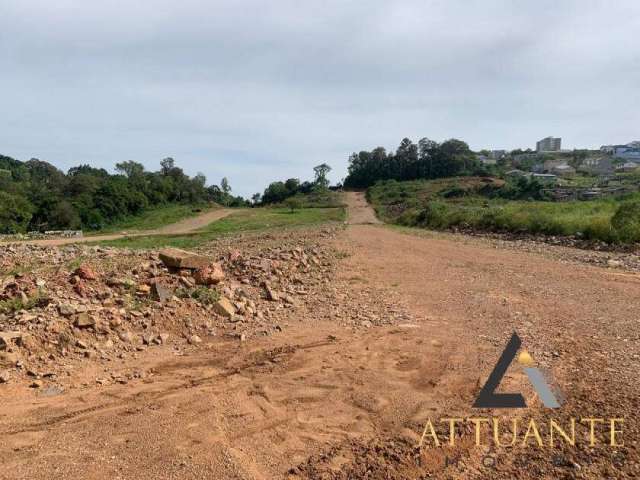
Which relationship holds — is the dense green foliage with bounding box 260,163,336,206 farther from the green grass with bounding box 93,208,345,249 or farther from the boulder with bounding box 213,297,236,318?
the boulder with bounding box 213,297,236,318

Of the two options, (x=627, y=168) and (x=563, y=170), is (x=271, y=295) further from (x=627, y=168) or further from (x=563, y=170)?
(x=627, y=168)

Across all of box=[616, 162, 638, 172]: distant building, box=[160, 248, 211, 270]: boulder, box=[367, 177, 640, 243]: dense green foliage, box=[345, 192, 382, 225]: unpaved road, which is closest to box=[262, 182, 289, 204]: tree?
box=[345, 192, 382, 225]: unpaved road

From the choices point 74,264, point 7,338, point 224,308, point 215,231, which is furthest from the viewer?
point 215,231

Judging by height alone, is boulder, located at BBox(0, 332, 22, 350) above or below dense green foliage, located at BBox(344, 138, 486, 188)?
below

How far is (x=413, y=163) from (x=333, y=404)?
2895 inches

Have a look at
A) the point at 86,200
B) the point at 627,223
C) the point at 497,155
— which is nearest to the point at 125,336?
the point at 627,223

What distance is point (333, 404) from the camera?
3889 millimetres

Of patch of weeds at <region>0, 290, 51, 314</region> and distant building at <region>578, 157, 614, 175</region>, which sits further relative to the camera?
distant building at <region>578, 157, 614, 175</region>

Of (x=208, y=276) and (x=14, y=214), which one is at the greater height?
(x=14, y=214)

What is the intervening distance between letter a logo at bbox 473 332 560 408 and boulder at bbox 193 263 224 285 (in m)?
4.17

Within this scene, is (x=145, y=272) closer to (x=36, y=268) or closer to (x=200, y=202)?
(x=36, y=268)

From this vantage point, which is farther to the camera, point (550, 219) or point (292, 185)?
point (292, 185)

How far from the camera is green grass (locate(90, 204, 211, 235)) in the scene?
1418 inches

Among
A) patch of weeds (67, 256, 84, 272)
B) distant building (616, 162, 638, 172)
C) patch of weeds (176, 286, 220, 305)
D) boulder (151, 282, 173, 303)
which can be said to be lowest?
patch of weeds (176, 286, 220, 305)
